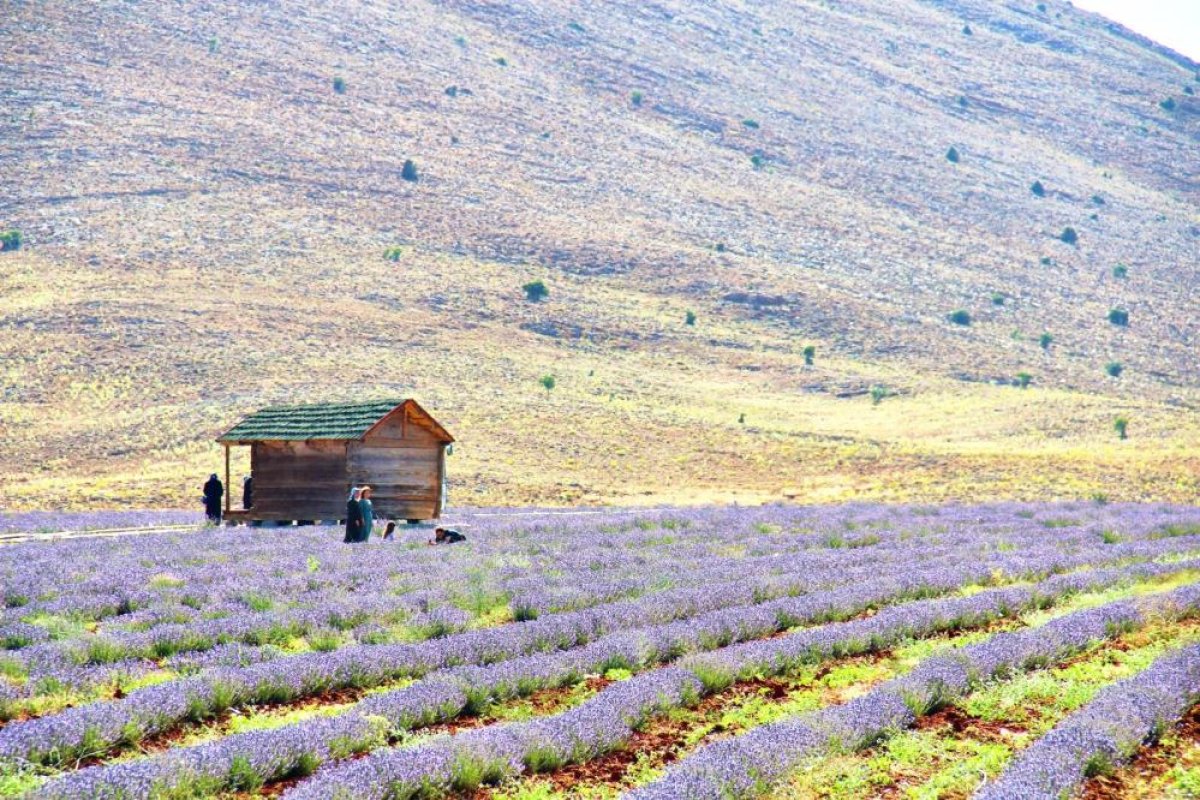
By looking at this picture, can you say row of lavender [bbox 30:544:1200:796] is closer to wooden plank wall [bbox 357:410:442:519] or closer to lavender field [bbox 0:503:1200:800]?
lavender field [bbox 0:503:1200:800]

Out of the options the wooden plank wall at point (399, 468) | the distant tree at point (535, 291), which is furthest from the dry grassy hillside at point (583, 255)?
the wooden plank wall at point (399, 468)

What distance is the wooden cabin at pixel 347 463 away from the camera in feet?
92.3

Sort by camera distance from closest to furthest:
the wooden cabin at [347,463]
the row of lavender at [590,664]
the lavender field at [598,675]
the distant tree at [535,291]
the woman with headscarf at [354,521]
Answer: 1. the row of lavender at [590,664]
2. the lavender field at [598,675]
3. the woman with headscarf at [354,521]
4. the wooden cabin at [347,463]
5. the distant tree at [535,291]

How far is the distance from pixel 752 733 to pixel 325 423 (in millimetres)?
22032

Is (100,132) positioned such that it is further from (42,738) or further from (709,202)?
(42,738)

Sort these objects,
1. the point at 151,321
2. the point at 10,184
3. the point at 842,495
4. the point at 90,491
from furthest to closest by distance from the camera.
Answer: the point at 10,184, the point at 151,321, the point at 842,495, the point at 90,491

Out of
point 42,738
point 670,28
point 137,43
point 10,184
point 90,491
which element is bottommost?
point 90,491

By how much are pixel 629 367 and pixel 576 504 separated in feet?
78.7

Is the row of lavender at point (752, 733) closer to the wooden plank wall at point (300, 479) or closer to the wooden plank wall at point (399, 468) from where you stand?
the wooden plank wall at point (399, 468)

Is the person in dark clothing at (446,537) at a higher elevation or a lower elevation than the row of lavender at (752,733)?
lower

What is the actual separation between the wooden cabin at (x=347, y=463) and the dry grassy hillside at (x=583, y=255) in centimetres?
1449

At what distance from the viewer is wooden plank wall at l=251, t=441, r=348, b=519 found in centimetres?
2822

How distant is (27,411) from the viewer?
53.0 metres

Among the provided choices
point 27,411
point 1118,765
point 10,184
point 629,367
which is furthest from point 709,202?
point 1118,765
